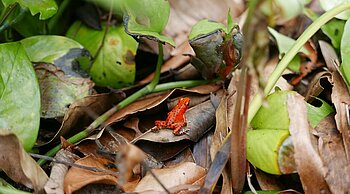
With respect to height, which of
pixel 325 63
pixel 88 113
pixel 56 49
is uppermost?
pixel 325 63

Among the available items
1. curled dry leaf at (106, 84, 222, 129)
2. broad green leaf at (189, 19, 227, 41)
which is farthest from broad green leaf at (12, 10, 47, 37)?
broad green leaf at (189, 19, 227, 41)

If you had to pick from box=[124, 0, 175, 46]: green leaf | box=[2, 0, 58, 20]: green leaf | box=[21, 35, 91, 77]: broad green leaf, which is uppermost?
box=[124, 0, 175, 46]: green leaf

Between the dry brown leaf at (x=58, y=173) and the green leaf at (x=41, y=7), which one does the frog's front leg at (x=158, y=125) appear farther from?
the green leaf at (x=41, y=7)

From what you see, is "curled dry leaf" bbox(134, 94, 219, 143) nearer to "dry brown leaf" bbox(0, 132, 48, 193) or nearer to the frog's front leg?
the frog's front leg

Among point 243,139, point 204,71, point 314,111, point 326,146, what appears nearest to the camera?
point 243,139

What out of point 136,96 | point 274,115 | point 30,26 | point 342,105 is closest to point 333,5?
point 342,105

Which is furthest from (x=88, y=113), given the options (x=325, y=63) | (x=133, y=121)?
(x=325, y=63)

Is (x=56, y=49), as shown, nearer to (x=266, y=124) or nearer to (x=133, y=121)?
(x=133, y=121)

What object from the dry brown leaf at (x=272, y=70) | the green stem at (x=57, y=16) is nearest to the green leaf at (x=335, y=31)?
the dry brown leaf at (x=272, y=70)
